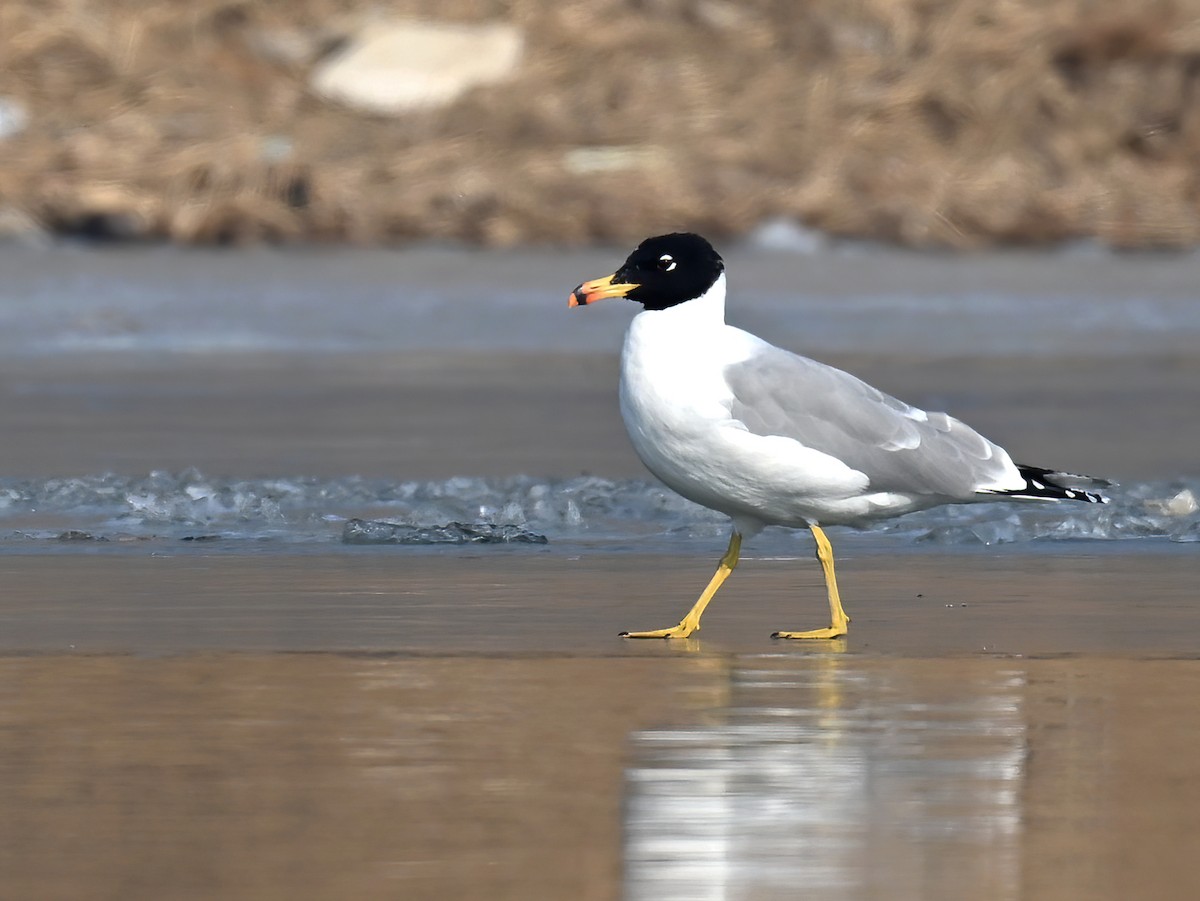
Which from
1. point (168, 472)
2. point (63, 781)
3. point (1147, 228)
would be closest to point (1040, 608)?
point (63, 781)

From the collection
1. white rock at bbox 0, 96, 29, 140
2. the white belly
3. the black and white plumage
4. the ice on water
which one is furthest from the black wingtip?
white rock at bbox 0, 96, 29, 140

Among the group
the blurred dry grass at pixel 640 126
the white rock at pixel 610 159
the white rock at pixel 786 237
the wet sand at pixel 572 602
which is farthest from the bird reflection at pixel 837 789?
the white rock at pixel 610 159

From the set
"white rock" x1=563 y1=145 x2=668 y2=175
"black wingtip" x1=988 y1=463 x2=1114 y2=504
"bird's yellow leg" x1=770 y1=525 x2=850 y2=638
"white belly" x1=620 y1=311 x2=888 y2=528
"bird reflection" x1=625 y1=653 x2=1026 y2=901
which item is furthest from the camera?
"white rock" x1=563 y1=145 x2=668 y2=175

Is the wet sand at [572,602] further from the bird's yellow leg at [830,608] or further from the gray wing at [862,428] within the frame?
the gray wing at [862,428]

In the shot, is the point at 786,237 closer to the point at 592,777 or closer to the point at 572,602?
the point at 572,602

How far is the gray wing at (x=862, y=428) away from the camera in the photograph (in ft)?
22.9

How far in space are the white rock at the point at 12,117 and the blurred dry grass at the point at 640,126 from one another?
3.7 inches

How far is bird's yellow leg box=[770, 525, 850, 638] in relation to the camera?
6.45 metres

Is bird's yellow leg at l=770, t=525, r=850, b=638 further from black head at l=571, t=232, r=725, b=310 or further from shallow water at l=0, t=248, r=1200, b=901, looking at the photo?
black head at l=571, t=232, r=725, b=310

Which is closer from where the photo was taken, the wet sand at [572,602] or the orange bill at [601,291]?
the wet sand at [572,602]

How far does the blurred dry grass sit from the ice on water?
602cm

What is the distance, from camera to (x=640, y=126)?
52.4 feet

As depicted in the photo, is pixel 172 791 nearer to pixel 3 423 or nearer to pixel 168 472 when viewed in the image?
pixel 168 472

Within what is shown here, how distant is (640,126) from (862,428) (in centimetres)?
904
